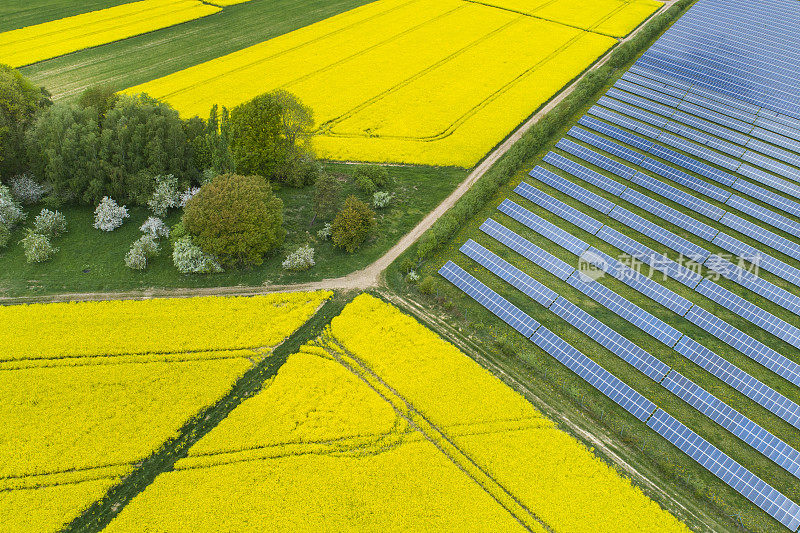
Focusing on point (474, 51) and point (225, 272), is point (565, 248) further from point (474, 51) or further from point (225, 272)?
point (474, 51)

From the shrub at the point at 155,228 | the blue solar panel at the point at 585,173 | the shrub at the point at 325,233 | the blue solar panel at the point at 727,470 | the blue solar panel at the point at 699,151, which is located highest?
the blue solar panel at the point at 699,151

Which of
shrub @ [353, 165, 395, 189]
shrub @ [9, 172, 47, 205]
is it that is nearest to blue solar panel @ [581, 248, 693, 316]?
shrub @ [353, 165, 395, 189]

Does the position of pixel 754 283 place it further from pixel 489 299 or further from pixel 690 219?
pixel 489 299

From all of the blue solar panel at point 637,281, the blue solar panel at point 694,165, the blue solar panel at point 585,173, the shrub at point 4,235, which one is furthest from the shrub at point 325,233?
the blue solar panel at point 694,165

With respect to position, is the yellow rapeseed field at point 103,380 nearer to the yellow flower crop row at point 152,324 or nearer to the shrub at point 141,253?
the yellow flower crop row at point 152,324

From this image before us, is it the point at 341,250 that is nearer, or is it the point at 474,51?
the point at 341,250

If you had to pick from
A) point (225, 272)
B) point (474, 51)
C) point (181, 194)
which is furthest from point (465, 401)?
point (474, 51)
